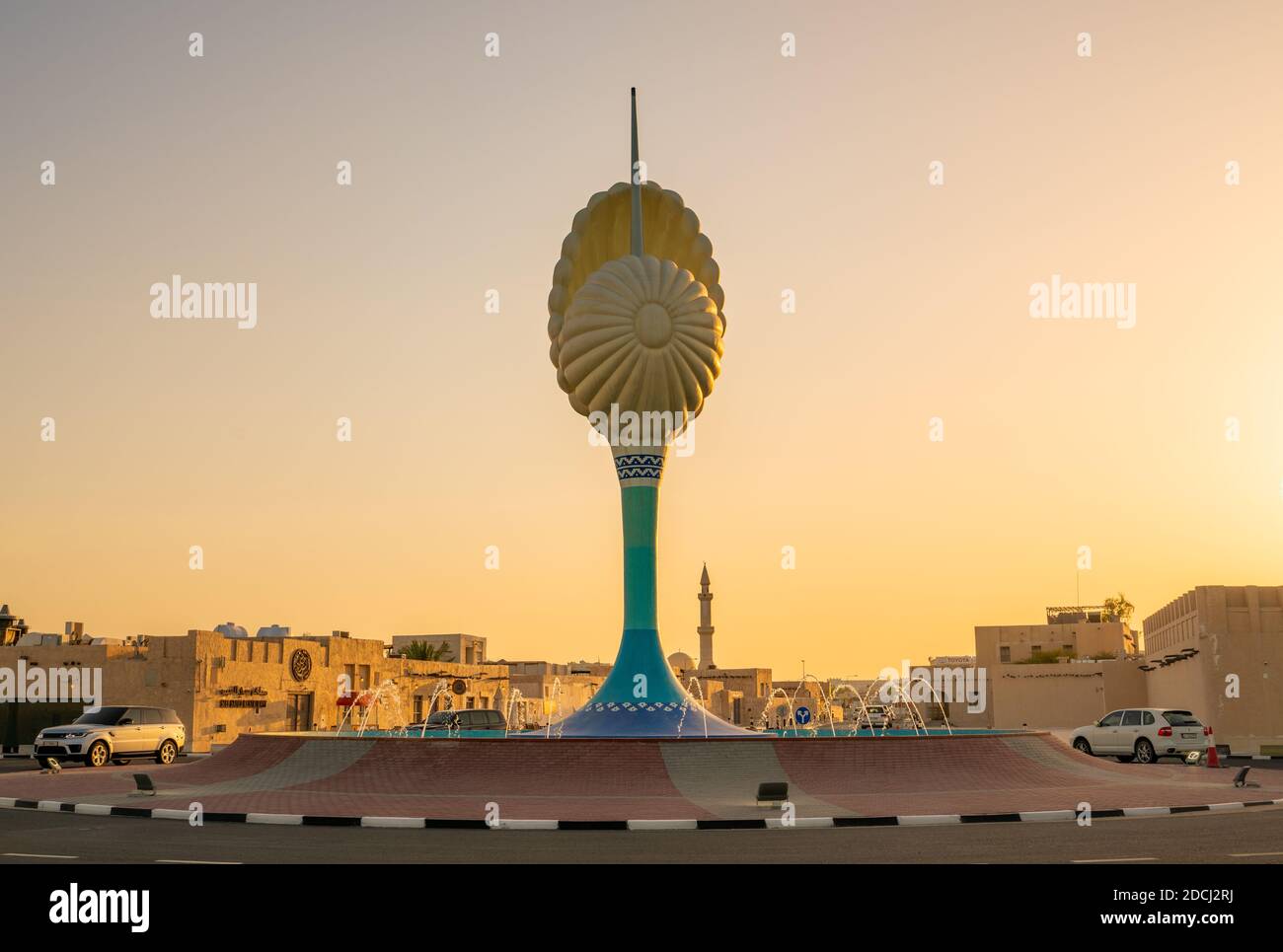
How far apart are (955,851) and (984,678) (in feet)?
266

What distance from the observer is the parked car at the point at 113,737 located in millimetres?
32844

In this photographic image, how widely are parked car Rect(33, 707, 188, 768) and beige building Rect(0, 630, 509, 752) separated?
39.8 ft

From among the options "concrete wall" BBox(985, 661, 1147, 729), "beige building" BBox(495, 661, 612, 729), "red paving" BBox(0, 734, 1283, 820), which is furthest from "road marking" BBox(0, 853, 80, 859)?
"concrete wall" BBox(985, 661, 1147, 729)

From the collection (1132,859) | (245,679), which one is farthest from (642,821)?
(245,679)

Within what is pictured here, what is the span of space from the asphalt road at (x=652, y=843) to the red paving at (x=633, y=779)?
259cm

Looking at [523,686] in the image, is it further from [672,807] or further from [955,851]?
[955,851]

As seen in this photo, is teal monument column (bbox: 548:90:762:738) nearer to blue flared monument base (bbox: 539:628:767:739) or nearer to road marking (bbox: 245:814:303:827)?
blue flared monument base (bbox: 539:628:767:739)

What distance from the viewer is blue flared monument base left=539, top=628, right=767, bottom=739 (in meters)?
27.4

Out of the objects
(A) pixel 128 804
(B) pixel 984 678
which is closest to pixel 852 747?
(A) pixel 128 804

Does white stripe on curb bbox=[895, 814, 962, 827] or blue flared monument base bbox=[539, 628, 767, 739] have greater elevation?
blue flared monument base bbox=[539, 628, 767, 739]

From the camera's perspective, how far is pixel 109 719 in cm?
3416

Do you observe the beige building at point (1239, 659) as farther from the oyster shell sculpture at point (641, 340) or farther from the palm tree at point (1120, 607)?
the palm tree at point (1120, 607)

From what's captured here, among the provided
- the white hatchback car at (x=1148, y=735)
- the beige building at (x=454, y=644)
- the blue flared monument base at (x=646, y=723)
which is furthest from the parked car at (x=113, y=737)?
the beige building at (x=454, y=644)
